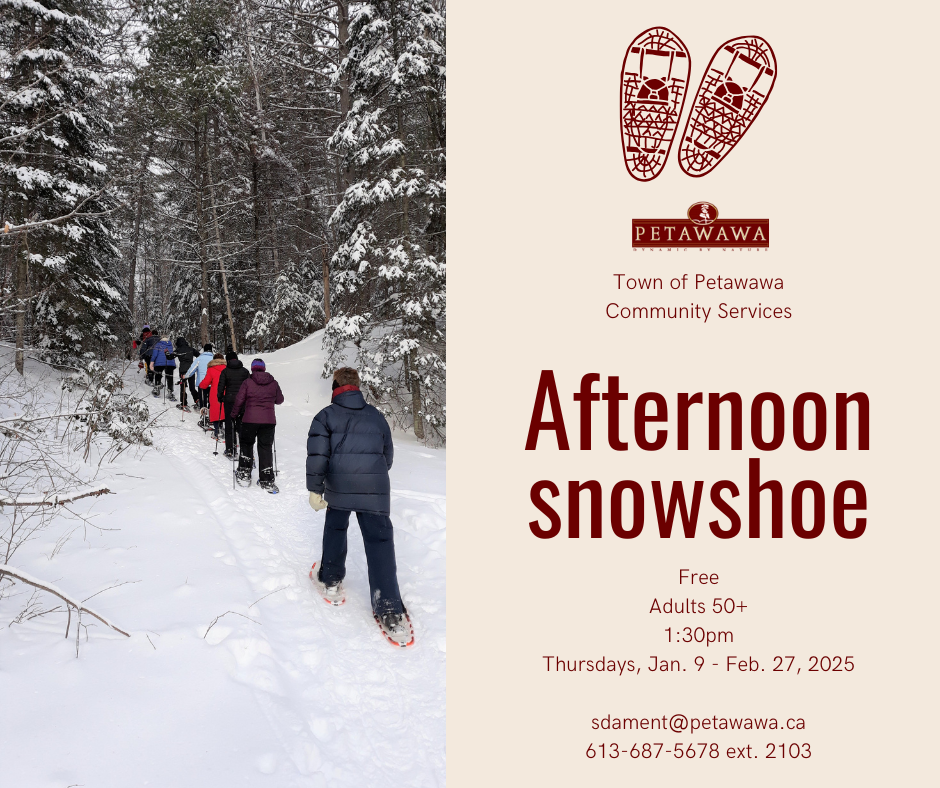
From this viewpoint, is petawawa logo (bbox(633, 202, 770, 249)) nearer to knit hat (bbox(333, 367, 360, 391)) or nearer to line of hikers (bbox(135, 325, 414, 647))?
line of hikers (bbox(135, 325, 414, 647))

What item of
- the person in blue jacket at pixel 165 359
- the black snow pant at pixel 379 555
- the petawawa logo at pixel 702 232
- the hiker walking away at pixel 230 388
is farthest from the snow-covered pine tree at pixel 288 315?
the petawawa logo at pixel 702 232

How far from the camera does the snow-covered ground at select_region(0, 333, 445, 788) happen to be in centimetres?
315

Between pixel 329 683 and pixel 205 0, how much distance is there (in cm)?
2196

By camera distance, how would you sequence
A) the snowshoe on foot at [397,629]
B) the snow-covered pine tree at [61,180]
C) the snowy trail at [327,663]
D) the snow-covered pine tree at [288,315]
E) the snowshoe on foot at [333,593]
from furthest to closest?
1. the snow-covered pine tree at [288,315]
2. the snow-covered pine tree at [61,180]
3. the snowshoe on foot at [333,593]
4. the snowshoe on foot at [397,629]
5. the snowy trail at [327,663]

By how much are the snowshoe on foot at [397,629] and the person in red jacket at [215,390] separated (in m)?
6.84

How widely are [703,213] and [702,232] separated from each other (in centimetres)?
7

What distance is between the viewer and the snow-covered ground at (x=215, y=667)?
315 cm

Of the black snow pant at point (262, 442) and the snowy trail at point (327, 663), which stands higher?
the black snow pant at point (262, 442)

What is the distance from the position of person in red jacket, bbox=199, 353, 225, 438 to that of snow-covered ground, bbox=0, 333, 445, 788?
12.7ft

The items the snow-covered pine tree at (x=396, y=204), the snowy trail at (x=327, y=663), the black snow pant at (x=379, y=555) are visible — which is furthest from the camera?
the snow-covered pine tree at (x=396, y=204)

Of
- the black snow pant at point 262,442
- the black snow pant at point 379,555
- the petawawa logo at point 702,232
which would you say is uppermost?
the petawawa logo at point 702,232

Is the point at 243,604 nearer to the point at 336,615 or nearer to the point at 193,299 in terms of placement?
the point at 336,615

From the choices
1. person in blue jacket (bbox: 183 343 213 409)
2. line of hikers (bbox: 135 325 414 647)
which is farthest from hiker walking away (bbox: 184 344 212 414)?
line of hikers (bbox: 135 325 414 647)

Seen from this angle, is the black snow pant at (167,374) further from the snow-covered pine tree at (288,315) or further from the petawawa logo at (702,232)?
the petawawa logo at (702,232)
